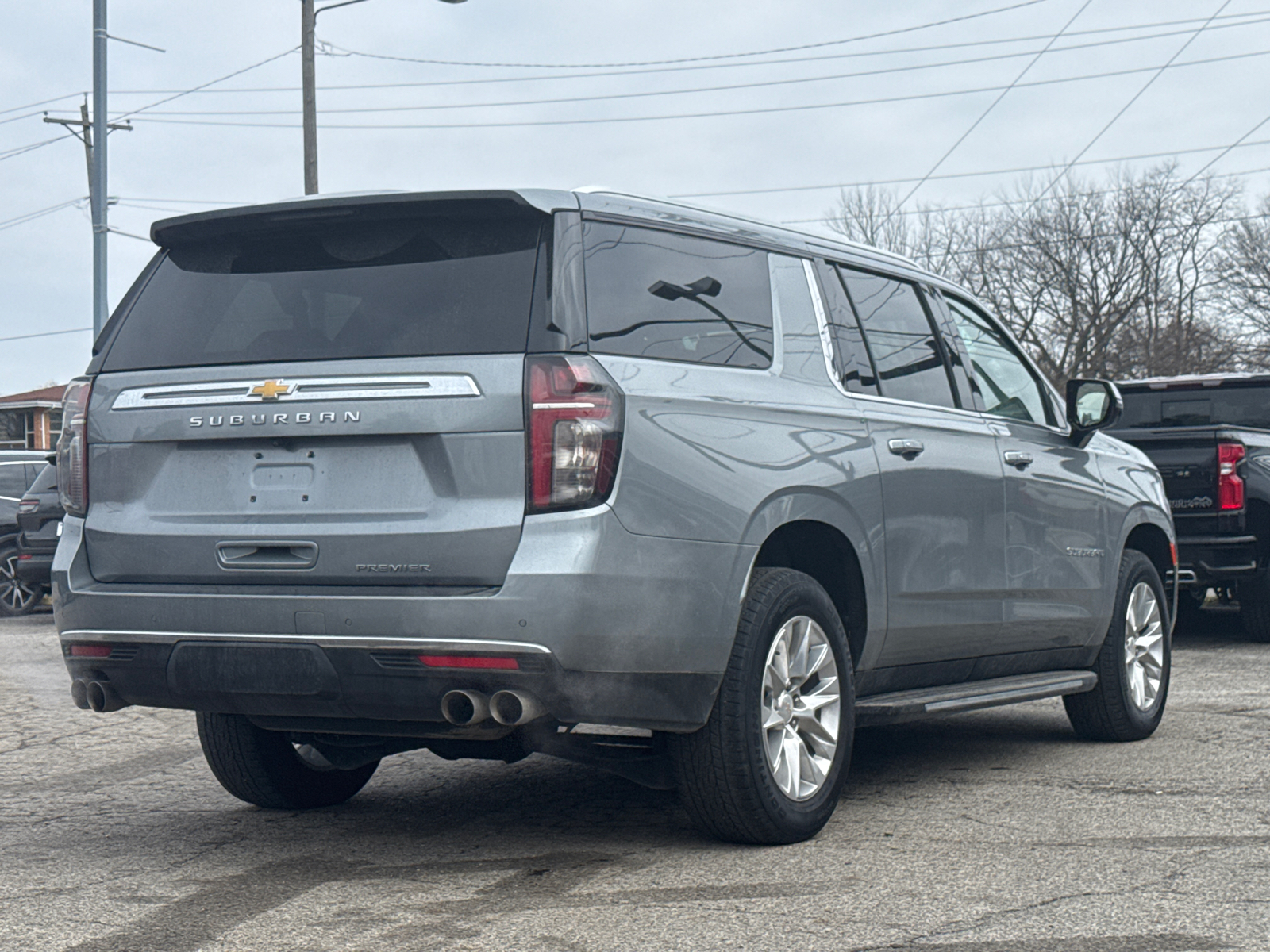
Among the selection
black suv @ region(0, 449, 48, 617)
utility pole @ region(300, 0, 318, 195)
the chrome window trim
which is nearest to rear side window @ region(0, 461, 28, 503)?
black suv @ region(0, 449, 48, 617)

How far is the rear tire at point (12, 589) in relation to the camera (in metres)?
16.9

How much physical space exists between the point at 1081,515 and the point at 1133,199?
48987 millimetres

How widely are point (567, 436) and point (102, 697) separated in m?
1.67

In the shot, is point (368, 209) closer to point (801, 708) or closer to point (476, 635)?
point (476, 635)

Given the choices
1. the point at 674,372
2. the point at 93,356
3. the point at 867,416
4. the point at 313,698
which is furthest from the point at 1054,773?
the point at 93,356

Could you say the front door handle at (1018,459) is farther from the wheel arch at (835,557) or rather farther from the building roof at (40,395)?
the building roof at (40,395)

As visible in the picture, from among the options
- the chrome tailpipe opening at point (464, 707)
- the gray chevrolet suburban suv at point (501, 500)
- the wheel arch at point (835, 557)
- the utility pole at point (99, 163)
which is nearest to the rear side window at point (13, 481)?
the utility pole at point (99, 163)

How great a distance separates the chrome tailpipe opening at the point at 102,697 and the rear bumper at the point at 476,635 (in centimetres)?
5

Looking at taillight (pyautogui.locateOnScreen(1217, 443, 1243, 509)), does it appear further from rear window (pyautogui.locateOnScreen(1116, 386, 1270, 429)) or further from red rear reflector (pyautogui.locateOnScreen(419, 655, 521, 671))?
red rear reflector (pyautogui.locateOnScreen(419, 655, 521, 671))

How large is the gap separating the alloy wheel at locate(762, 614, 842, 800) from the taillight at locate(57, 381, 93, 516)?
2113mm

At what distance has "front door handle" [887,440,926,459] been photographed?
5.51m

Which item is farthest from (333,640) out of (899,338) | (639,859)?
(899,338)

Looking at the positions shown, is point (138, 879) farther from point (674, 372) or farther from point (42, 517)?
point (42, 517)

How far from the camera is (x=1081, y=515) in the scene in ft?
22.2
